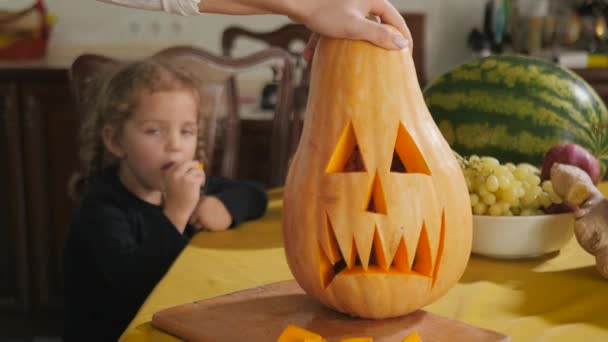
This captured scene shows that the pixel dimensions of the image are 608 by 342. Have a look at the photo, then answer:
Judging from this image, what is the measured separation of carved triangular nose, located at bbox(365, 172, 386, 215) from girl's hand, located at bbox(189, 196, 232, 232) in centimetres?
54

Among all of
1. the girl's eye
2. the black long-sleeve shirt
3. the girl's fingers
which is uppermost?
the girl's eye

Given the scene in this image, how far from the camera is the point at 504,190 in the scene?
0.99 metres

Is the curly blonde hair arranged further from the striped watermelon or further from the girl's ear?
the striped watermelon

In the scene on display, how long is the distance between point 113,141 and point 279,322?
999mm

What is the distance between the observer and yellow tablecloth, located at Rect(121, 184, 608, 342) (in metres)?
0.79

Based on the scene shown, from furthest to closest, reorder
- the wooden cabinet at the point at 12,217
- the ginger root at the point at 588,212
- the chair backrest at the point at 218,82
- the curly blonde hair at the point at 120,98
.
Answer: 1. the wooden cabinet at the point at 12,217
2. the chair backrest at the point at 218,82
3. the curly blonde hair at the point at 120,98
4. the ginger root at the point at 588,212

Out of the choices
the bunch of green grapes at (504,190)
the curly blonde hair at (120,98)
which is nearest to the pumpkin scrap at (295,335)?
the bunch of green grapes at (504,190)

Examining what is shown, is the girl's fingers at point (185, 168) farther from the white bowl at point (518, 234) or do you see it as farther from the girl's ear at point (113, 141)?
the white bowl at point (518, 234)

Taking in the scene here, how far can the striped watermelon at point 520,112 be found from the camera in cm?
132

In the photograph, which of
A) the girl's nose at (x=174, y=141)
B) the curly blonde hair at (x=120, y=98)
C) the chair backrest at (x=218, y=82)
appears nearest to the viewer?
the girl's nose at (x=174, y=141)

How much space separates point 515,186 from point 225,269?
397 millimetres

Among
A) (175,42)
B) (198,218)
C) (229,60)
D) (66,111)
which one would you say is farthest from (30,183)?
(198,218)

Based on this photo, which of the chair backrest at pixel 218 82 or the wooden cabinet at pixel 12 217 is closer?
the chair backrest at pixel 218 82

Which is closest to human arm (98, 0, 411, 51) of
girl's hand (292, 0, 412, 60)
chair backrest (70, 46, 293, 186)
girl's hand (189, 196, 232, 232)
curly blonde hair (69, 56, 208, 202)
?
girl's hand (292, 0, 412, 60)
